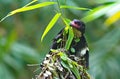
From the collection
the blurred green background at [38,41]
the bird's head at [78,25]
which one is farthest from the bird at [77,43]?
the blurred green background at [38,41]

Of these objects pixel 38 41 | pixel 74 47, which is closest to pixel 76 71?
pixel 74 47

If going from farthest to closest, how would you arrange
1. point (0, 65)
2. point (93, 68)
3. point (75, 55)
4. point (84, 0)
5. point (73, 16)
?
point (73, 16)
point (84, 0)
point (0, 65)
point (93, 68)
point (75, 55)

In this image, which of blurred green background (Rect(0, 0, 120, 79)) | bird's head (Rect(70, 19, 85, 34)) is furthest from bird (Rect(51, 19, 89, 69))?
blurred green background (Rect(0, 0, 120, 79))

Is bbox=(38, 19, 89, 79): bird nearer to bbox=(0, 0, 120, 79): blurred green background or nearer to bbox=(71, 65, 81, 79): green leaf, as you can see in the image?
bbox=(71, 65, 81, 79): green leaf

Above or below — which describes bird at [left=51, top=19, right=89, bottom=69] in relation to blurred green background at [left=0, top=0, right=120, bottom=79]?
above

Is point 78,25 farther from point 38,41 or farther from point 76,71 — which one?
point 38,41

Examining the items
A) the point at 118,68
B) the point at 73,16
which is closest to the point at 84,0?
the point at 73,16

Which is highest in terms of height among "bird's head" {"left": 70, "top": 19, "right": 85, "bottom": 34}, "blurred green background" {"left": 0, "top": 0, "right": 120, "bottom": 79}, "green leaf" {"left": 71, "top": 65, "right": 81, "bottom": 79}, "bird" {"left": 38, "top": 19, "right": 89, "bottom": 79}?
"bird's head" {"left": 70, "top": 19, "right": 85, "bottom": 34}

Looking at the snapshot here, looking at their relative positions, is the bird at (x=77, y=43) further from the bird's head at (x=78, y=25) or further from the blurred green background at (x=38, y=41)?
the blurred green background at (x=38, y=41)

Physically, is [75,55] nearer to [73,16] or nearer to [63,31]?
[63,31]
